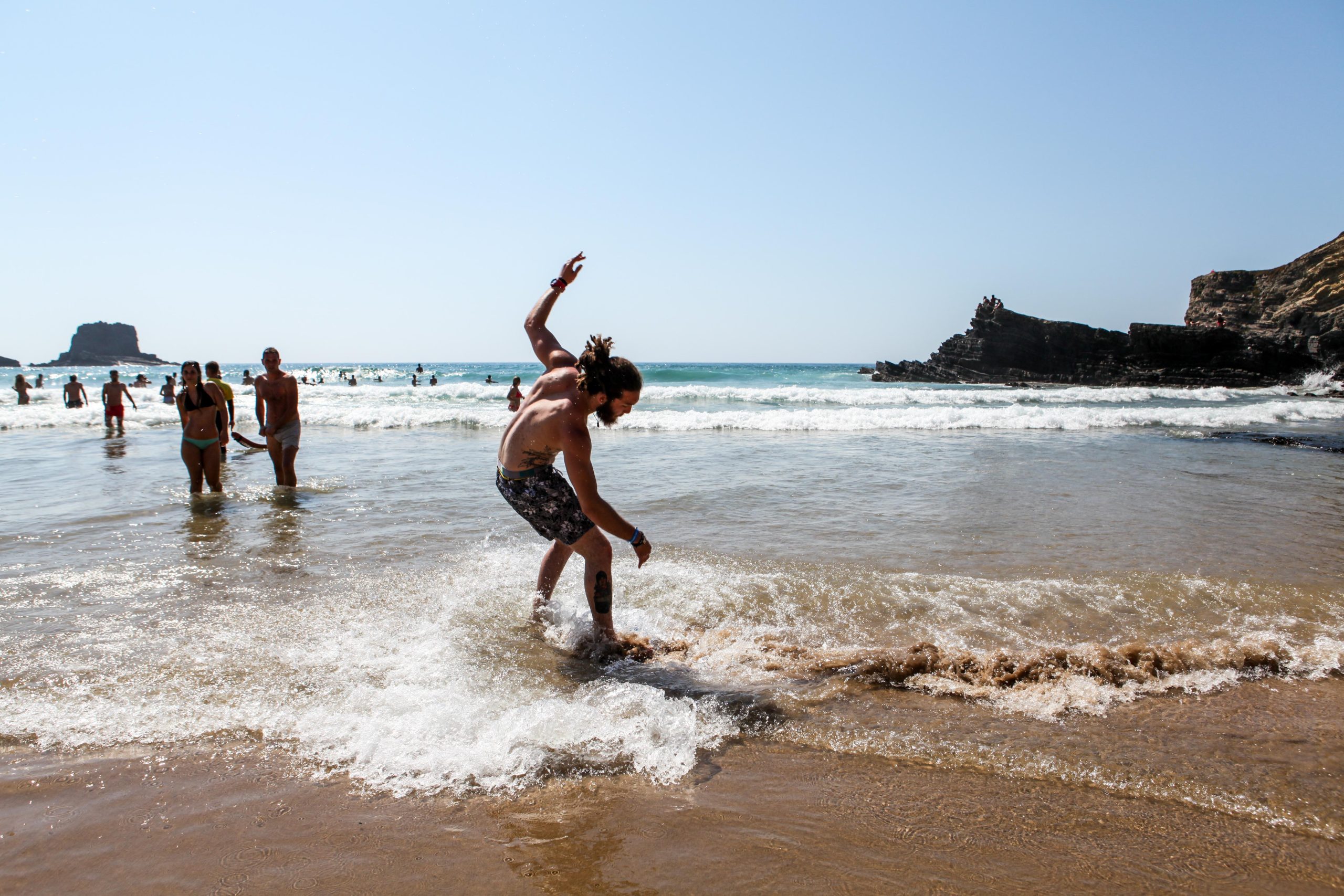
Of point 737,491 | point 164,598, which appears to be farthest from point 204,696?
point 737,491

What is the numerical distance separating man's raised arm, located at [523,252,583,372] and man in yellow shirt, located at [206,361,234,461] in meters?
6.18

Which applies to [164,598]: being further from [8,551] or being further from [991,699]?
[991,699]

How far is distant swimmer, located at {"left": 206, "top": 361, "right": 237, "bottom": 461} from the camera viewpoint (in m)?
8.54

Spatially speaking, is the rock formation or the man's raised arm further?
the rock formation

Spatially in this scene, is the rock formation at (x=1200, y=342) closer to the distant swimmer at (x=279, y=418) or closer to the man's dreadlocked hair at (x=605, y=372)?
→ the distant swimmer at (x=279, y=418)

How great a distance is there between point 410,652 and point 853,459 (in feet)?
29.5

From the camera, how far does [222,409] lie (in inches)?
337

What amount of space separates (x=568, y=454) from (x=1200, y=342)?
45978 millimetres

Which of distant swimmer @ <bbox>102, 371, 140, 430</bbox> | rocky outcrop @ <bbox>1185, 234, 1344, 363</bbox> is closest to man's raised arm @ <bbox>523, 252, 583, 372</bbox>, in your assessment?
distant swimmer @ <bbox>102, 371, 140, 430</bbox>

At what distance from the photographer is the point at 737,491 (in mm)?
8445

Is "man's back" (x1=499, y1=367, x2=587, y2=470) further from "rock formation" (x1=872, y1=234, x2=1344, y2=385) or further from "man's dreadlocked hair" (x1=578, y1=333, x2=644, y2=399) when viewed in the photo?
"rock formation" (x1=872, y1=234, x2=1344, y2=385)

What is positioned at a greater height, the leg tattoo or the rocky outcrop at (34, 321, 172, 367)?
the rocky outcrop at (34, 321, 172, 367)

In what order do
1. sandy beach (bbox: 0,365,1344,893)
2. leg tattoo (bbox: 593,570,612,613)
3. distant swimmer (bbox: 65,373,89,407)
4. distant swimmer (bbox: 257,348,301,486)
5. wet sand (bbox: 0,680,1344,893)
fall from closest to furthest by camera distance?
wet sand (bbox: 0,680,1344,893)
sandy beach (bbox: 0,365,1344,893)
leg tattoo (bbox: 593,570,612,613)
distant swimmer (bbox: 257,348,301,486)
distant swimmer (bbox: 65,373,89,407)

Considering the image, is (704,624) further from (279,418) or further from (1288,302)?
(1288,302)
